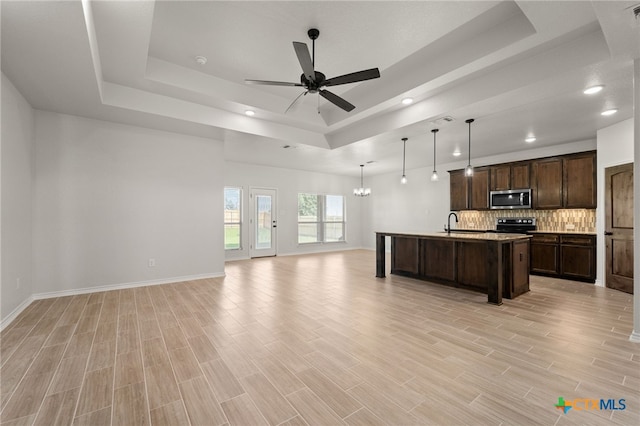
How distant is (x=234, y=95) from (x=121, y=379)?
12.3 ft

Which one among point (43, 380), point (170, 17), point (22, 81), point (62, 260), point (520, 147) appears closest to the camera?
point (43, 380)

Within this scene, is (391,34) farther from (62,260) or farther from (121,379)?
(62,260)

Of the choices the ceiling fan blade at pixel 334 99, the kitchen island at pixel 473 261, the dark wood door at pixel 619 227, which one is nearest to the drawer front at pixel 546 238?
the dark wood door at pixel 619 227

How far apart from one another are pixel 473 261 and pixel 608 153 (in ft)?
10.2

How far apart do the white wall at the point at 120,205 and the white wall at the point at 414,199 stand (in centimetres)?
618

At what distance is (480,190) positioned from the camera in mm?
7180

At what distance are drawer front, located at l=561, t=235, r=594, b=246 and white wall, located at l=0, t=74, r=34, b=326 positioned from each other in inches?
347

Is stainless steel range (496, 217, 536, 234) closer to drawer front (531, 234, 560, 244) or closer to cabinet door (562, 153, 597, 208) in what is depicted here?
drawer front (531, 234, 560, 244)

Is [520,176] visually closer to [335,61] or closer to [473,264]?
[473,264]

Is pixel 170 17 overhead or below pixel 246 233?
overhead

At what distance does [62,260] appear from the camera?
13.8ft

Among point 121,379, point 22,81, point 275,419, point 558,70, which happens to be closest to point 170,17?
point 22,81

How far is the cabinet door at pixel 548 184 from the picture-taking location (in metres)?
5.88

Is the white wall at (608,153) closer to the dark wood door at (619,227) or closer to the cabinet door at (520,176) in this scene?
the dark wood door at (619,227)
